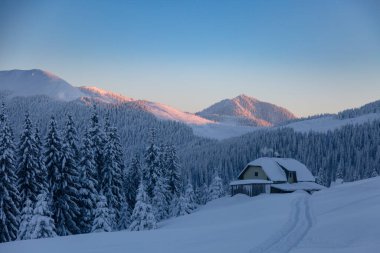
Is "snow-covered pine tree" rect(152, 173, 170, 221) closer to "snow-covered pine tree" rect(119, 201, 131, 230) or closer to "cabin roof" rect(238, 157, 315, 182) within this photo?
"snow-covered pine tree" rect(119, 201, 131, 230)

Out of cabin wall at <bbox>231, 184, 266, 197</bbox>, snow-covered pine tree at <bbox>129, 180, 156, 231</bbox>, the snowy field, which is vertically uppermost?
the snowy field

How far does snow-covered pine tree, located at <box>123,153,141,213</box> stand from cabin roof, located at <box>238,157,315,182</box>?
66.0ft

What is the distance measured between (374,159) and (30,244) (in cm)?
14442

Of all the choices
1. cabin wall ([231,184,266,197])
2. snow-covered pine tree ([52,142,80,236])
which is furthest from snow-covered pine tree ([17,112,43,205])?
cabin wall ([231,184,266,197])

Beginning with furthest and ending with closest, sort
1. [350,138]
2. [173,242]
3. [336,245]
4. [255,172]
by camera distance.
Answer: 1. [350,138]
2. [255,172]
3. [173,242]
4. [336,245]

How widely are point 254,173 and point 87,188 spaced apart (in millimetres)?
33368

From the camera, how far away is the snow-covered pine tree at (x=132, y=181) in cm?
5534

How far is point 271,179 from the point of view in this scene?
63750mm

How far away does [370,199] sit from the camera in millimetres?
27594

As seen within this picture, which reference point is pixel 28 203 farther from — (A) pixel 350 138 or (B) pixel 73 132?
(A) pixel 350 138

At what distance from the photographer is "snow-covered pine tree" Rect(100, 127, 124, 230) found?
149 ft

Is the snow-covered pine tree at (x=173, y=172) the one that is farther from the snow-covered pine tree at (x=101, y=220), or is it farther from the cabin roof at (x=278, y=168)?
the snow-covered pine tree at (x=101, y=220)

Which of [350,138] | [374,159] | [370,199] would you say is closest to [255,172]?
[370,199]

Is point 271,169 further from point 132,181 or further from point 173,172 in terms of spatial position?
point 132,181
